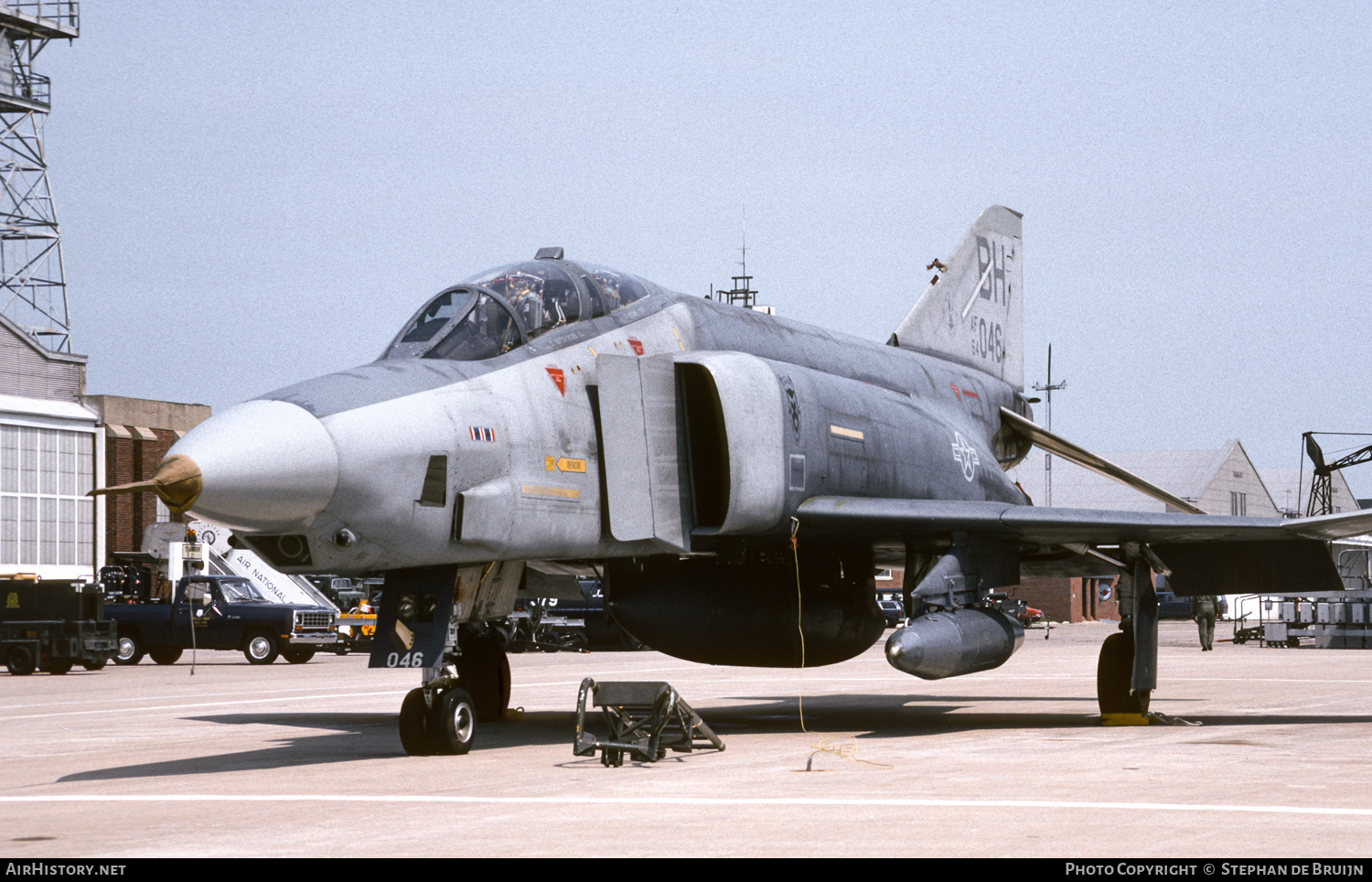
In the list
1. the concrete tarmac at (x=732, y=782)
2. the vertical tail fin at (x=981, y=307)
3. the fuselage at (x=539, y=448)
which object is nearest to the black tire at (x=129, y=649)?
the concrete tarmac at (x=732, y=782)

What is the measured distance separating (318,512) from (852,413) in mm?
6310

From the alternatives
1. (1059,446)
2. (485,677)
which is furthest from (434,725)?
(1059,446)

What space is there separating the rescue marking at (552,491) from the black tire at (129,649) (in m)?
24.5

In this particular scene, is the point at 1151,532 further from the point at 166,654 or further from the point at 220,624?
the point at 166,654

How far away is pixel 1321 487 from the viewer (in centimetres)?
7456

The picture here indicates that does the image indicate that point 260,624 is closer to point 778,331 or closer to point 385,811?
point 778,331

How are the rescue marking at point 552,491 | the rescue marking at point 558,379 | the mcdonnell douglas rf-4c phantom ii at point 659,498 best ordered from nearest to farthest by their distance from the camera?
the mcdonnell douglas rf-4c phantom ii at point 659,498
the rescue marking at point 552,491
the rescue marking at point 558,379

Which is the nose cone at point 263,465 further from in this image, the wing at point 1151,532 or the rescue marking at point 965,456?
the rescue marking at point 965,456

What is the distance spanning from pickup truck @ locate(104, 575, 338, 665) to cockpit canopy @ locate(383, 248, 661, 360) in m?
22.7

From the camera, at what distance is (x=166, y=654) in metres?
35.0

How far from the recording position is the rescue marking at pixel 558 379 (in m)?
12.9

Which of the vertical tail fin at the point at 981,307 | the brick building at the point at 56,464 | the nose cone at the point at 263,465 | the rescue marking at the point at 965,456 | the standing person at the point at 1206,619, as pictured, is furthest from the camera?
the brick building at the point at 56,464

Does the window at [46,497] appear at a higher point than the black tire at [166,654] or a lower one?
higher

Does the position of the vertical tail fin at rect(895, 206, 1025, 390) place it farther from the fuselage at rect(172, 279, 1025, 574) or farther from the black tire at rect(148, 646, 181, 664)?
the black tire at rect(148, 646, 181, 664)
